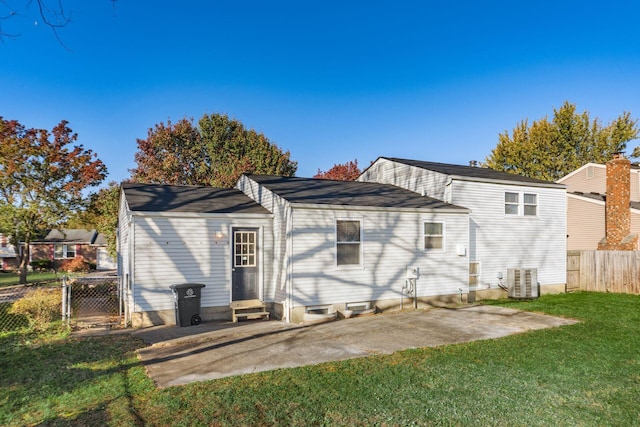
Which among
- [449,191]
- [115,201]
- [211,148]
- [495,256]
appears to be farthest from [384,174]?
[211,148]

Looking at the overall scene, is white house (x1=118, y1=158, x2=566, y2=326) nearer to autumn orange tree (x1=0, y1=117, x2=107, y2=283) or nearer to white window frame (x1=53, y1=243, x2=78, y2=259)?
autumn orange tree (x1=0, y1=117, x2=107, y2=283)

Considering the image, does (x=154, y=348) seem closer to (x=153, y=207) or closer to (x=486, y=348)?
(x=153, y=207)

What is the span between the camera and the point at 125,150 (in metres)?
32.1

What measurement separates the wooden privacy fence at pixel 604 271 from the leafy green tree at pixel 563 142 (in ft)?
70.7

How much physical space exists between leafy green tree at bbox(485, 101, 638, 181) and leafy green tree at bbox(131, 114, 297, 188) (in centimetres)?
2099

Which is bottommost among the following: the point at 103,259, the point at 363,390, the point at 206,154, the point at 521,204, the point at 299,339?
the point at 103,259

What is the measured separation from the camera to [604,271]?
16859 millimetres

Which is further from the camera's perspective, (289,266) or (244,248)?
(244,248)

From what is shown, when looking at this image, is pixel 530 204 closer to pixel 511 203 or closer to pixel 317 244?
pixel 511 203

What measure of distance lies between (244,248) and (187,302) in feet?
7.37

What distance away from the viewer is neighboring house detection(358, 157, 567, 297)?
1475 cm

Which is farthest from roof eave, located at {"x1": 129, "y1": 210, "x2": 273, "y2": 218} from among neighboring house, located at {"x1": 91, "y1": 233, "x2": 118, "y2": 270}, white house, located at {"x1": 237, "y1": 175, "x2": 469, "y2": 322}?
neighboring house, located at {"x1": 91, "y1": 233, "x2": 118, "y2": 270}

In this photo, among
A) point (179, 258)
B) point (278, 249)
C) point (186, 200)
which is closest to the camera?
point (179, 258)

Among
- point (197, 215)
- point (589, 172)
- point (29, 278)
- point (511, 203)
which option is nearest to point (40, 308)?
point (197, 215)
